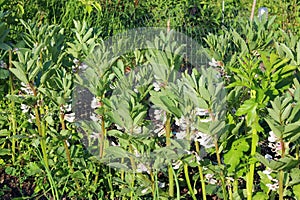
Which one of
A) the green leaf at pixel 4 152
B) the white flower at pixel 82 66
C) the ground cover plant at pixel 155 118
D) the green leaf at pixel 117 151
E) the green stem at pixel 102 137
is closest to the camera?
the ground cover plant at pixel 155 118

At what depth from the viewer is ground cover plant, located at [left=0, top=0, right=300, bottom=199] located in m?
1.63

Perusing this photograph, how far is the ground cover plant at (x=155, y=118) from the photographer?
5.34 feet

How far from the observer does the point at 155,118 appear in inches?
83.0

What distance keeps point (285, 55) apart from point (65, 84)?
80cm

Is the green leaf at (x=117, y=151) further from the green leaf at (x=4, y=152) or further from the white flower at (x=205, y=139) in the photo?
the green leaf at (x=4, y=152)

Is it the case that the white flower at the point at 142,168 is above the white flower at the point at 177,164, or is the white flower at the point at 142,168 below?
below

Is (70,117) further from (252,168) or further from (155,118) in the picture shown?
(252,168)

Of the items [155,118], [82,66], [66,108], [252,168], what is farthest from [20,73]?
[252,168]

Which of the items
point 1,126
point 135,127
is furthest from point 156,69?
point 1,126

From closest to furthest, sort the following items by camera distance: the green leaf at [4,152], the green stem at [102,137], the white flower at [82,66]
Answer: the green stem at [102,137] < the white flower at [82,66] < the green leaf at [4,152]

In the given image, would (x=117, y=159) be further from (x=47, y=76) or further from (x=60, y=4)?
(x=60, y=4)

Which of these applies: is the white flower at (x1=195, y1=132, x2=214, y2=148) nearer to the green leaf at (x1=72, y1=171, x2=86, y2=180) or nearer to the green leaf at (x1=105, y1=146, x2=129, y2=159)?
the green leaf at (x1=105, y1=146, x2=129, y2=159)

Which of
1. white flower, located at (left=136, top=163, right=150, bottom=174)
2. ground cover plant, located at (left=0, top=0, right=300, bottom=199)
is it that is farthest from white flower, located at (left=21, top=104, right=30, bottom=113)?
white flower, located at (left=136, top=163, right=150, bottom=174)

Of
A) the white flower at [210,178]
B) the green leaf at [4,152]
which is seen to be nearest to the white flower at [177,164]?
the white flower at [210,178]
